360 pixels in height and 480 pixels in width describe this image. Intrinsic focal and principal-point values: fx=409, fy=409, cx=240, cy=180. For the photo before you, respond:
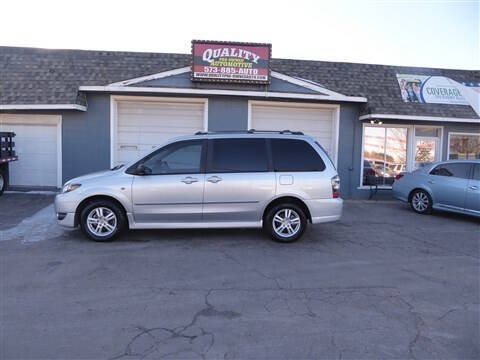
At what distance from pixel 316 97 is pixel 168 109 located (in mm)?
4530

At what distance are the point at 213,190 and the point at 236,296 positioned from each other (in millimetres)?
2576

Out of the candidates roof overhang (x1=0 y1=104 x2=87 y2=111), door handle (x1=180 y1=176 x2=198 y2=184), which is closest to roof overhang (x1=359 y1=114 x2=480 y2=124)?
door handle (x1=180 y1=176 x2=198 y2=184)

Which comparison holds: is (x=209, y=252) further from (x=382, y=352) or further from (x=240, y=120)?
(x=240, y=120)

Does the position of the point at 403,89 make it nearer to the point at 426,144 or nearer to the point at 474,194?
the point at 426,144

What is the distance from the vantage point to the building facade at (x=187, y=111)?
472 inches

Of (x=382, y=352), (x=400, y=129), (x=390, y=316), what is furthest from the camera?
(x=400, y=129)

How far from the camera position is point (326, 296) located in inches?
189

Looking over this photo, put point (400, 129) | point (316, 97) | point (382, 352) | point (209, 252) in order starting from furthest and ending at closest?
point (400, 129), point (316, 97), point (209, 252), point (382, 352)

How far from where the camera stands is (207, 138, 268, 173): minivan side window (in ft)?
23.5

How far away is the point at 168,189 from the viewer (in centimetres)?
691

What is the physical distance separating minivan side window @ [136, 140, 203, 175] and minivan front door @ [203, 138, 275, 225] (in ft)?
0.80

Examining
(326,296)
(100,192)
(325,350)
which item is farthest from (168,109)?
(325,350)

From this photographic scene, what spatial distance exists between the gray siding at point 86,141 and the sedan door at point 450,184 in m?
9.17

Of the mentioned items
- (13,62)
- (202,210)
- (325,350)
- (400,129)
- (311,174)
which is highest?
(13,62)
